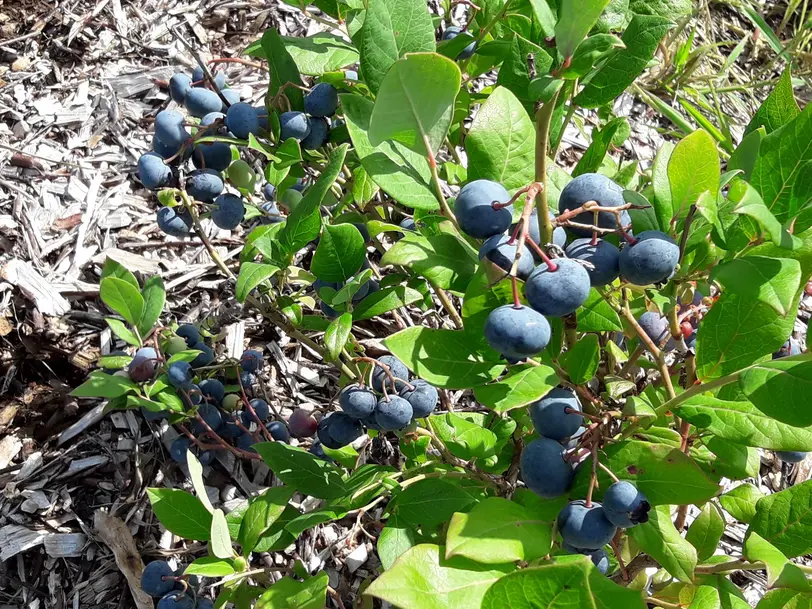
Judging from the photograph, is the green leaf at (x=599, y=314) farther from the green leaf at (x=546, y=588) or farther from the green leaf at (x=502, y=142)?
the green leaf at (x=546, y=588)

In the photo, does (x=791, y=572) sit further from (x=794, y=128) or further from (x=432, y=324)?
(x=432, y=324)

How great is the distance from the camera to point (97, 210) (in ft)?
7.99

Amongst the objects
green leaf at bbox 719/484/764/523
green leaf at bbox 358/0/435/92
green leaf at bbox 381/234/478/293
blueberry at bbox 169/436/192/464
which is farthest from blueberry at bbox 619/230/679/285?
blueberry at bbox 169/436/192/464

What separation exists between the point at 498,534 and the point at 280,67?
1022 mm

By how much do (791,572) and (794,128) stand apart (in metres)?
0.60

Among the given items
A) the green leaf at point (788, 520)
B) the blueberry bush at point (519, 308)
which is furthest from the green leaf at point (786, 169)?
the green leaf at point (788, 520)

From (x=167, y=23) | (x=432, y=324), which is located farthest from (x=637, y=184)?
(x=167, y=23)

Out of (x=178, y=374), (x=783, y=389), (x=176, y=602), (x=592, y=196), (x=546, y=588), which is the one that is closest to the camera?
(x=546, y=588)

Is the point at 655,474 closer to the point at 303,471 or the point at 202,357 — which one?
the point at 303,471

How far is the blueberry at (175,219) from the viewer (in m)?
1.66

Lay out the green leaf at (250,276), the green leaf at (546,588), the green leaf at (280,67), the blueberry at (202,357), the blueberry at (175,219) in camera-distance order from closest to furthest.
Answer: the green leaf at (546,588) → the green leaf at (250,276) → the green leaf at (280,67) → the blueberry at (175,219) → the blueberry at (202,357)

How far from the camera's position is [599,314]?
44.7 inches

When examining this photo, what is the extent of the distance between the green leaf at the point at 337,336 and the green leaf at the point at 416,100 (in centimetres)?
36

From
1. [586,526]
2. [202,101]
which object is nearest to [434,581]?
[586,526]
